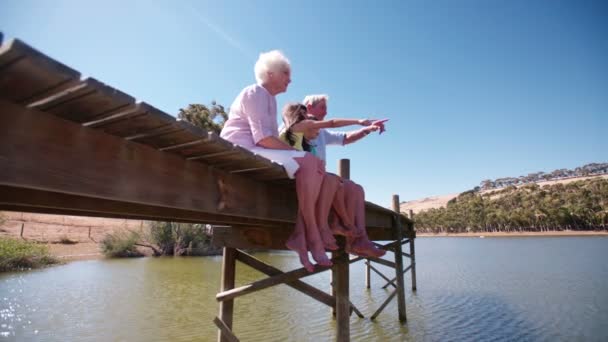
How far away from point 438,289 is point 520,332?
5.58 metres

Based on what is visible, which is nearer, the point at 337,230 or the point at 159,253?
the point at 337,230

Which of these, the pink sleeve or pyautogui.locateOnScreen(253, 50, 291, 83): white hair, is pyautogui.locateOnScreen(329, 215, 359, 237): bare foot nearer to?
the pink sleeve

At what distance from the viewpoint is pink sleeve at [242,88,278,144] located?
2.50 meters

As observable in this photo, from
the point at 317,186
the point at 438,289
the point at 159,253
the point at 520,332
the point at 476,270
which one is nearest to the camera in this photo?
the point at 317,186

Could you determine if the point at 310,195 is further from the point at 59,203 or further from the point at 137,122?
the point at 59,203

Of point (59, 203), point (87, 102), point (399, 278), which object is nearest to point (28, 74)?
point (87, 102)

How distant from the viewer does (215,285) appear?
→ 12594 mm

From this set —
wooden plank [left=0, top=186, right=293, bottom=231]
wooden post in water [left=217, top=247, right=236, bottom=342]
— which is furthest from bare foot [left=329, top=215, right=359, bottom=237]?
wooden post in water [left=217, top=247, right=236, bottom=342]

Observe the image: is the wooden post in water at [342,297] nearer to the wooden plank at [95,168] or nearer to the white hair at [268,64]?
the wooden plank at [95,168]

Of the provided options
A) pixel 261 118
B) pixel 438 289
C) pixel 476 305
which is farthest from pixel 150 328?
pixel 438 289

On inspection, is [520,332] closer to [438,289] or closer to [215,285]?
[438,289]

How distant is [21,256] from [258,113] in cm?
1912

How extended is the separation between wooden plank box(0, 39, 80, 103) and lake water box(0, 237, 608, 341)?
22.8 feet

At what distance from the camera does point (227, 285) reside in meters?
4.62
